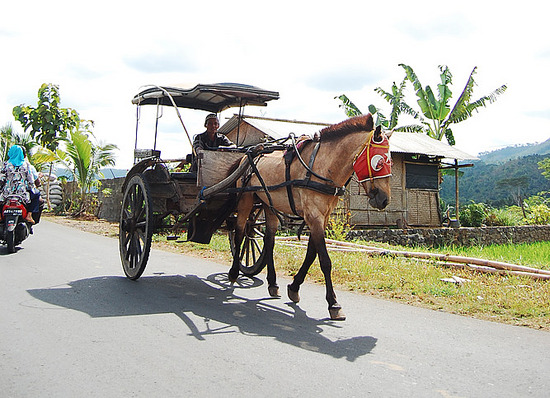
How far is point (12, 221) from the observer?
29.8 ft

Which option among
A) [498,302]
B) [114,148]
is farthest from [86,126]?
[498,302]

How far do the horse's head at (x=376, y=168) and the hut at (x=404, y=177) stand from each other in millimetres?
11689

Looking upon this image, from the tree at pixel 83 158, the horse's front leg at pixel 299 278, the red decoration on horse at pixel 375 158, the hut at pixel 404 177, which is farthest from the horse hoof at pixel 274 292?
the tree at pixel 83 158

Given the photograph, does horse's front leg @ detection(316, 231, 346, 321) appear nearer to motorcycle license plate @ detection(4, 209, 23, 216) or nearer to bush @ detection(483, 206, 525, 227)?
motorcycle license plate @ detection(4, 209, 23, 216)

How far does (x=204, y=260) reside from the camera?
30.9ft

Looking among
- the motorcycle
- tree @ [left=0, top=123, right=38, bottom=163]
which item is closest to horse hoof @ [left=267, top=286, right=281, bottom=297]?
the motorcycle

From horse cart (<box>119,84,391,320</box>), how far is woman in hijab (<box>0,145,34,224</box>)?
290 centimetres

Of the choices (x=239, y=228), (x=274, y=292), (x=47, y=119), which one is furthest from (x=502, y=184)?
(x=274, y=292)

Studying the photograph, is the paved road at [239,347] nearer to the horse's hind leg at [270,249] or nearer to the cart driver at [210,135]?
the horse's hind leg at [270,249]

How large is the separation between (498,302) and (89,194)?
2115cm

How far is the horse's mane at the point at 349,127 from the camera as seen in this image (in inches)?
209

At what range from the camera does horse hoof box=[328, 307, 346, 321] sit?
16.5 ft

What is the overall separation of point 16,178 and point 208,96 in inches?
170

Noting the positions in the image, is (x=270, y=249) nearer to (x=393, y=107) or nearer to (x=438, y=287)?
(x=438, y=287)
